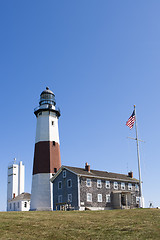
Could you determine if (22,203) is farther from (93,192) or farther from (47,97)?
(93,192)

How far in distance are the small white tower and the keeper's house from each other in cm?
3822

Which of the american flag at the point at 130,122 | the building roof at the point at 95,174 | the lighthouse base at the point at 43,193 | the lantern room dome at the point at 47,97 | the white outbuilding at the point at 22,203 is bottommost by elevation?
the white outbuilding at the point at 22,203

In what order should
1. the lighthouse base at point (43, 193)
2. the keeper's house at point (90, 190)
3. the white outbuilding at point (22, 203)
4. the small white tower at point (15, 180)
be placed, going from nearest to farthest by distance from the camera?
the keeper's house at point (90, 190) < the lighthouse base at point (43, 193) < the white outbuilding at point (22, 203) < the small white tower at point (15, 180)

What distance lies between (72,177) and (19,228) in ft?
68.7

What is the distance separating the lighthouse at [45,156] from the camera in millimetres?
45438

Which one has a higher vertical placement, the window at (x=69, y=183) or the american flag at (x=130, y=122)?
the american flag at (x=130, y=122)

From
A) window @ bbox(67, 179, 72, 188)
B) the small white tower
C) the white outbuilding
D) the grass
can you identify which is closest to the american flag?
window @ bbox(67, 179, 72, 188)

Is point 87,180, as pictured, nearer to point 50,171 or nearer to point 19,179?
point 50,171

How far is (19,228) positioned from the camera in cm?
1994

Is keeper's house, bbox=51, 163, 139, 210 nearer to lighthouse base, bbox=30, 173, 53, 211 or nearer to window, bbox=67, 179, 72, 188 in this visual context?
window, bbox=67, 179, 72, 188

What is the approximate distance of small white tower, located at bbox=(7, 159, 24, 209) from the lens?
78875 millimetres

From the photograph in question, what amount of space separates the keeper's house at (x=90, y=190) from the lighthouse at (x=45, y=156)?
1.88 metres

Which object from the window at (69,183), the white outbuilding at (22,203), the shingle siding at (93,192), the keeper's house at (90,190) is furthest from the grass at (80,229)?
the white outbuilding at (22,203)

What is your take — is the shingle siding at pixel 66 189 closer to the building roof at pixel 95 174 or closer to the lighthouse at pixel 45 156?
the building roof at pixel 95 174
